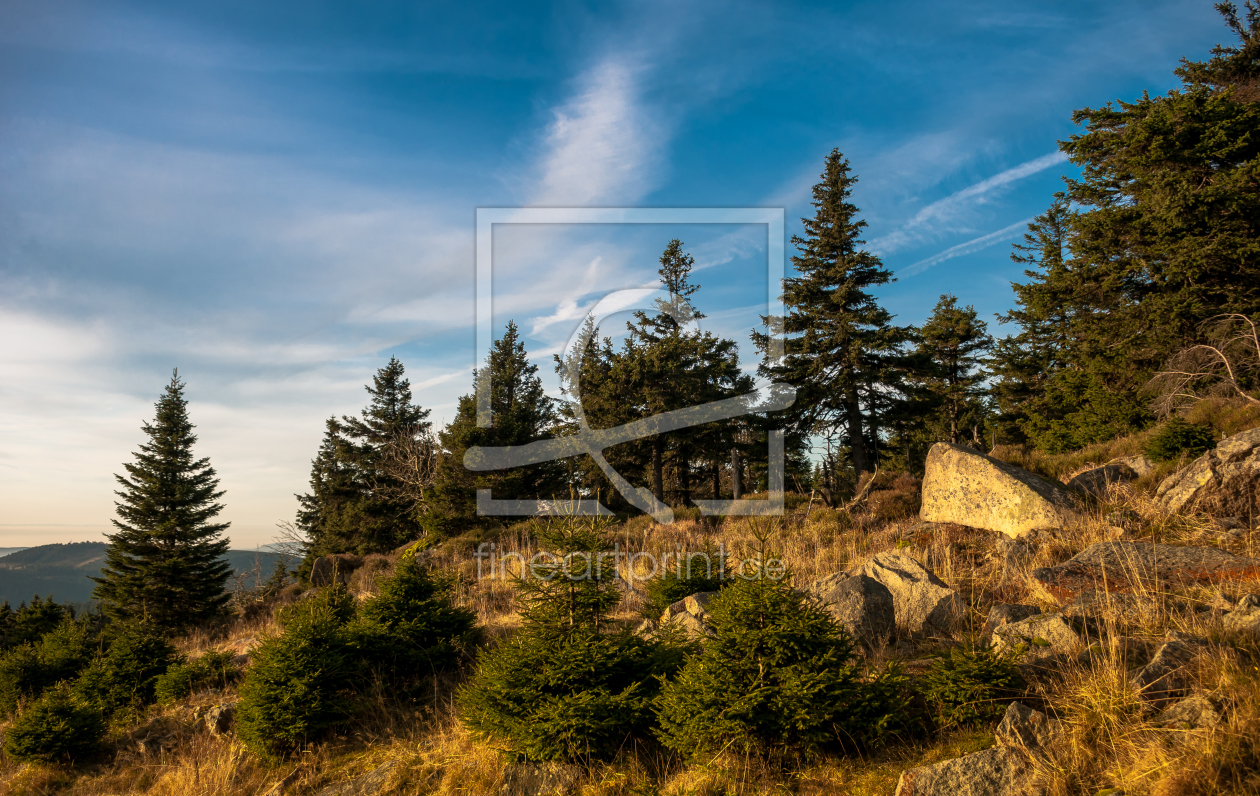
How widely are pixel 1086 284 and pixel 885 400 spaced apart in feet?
26.0

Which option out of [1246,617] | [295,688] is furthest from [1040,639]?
[295,688]

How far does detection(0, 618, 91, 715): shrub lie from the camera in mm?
11008

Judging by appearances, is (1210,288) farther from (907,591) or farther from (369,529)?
(369,529)

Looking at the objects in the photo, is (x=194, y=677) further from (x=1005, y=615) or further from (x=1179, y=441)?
(x=1179, y=441)

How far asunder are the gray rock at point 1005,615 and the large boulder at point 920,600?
69 centimetres

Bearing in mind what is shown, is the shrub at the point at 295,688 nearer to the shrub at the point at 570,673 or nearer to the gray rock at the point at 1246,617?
the shrub at the point at 570,673

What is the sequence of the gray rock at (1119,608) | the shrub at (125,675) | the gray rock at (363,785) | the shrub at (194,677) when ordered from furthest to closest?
the shrub at (125,675) < the shrub at (194,677) < the gray rock at (363,785) < the gray rock at (1119,608)

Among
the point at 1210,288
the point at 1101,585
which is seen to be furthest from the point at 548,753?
the point at 1210,288

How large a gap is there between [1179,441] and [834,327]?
47.4ft

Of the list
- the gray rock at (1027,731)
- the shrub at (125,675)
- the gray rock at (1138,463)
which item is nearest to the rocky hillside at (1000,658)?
the gray rock at (1027,731)

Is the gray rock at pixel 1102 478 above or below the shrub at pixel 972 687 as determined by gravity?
above

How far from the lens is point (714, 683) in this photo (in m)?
4.07

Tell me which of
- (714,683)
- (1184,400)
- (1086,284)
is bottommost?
(714,683)

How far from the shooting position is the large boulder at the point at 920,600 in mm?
6109
